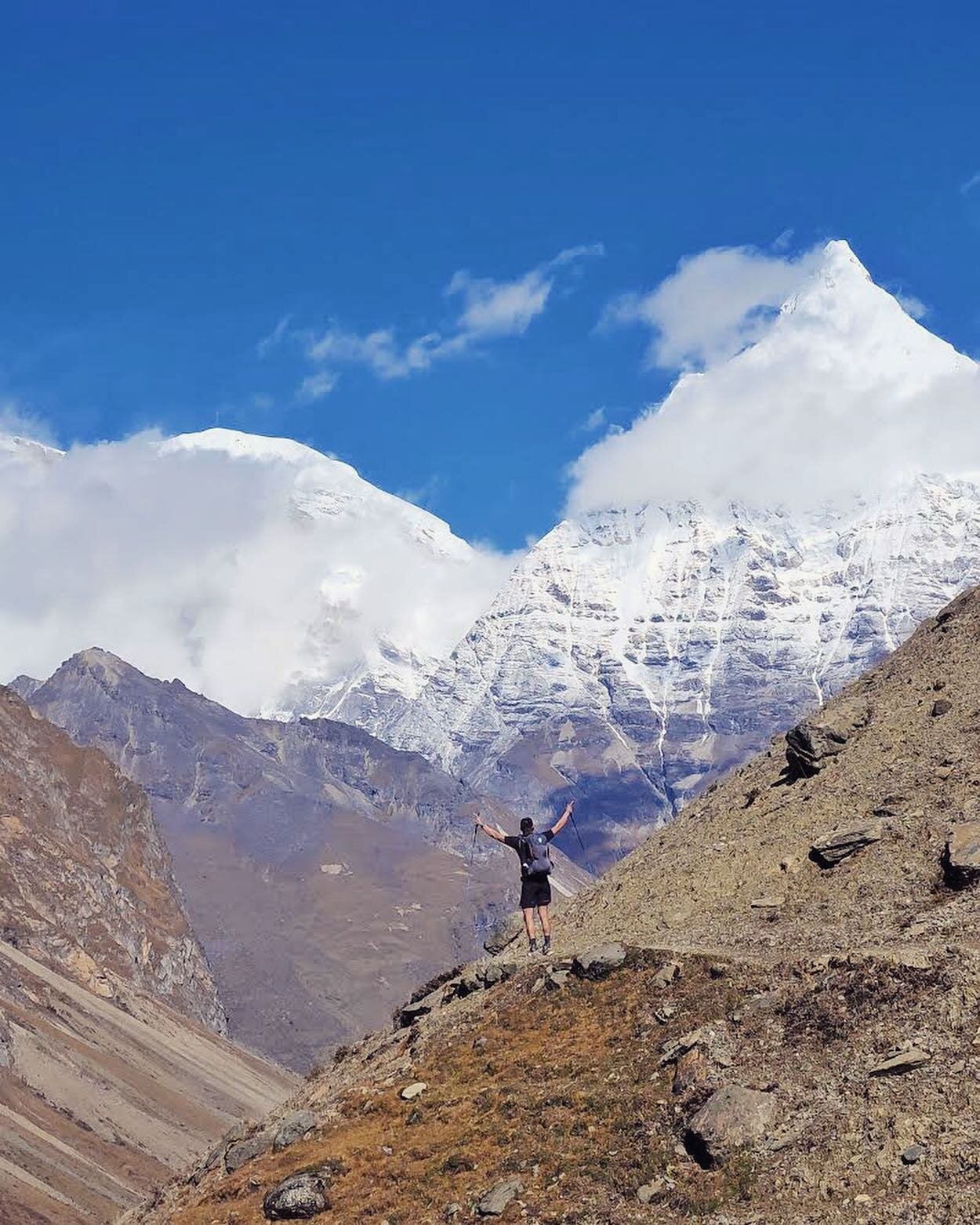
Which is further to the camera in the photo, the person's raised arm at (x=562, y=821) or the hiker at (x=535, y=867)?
the hiker at (x=535, y=867)

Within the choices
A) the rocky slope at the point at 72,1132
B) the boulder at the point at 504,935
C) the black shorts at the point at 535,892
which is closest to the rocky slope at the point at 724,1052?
the black shorts at the point at 535,892

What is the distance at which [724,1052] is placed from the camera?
28719 millimetres

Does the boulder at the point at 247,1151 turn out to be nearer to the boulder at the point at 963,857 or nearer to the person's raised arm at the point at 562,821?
the person's raised arm at the point at 562,821

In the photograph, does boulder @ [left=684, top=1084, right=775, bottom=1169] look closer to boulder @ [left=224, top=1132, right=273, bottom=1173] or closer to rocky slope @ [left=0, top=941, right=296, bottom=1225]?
boulder @ [left=224, top=1132, right=273, bottom=1173]

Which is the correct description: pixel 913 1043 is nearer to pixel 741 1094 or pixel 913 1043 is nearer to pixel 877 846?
pixel 741 1094

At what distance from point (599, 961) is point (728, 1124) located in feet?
30.4

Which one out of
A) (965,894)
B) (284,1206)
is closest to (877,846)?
(965,894)

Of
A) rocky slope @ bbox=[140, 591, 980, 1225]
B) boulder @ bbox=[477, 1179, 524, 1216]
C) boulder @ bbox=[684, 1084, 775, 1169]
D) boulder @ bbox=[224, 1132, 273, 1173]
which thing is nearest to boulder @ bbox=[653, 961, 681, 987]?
rocky slope @ bbox=[140, 591, 980, 1225]

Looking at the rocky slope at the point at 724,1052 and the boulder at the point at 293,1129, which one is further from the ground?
the rocky slope at the point at 724,1052

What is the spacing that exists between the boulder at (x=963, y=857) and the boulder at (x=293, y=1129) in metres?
15.9

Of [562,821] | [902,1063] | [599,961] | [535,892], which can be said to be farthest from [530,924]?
[902,1063]

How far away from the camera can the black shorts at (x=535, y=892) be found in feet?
128

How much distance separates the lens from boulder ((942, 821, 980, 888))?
34.5m

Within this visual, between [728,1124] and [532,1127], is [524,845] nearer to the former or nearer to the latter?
[532,1127]
